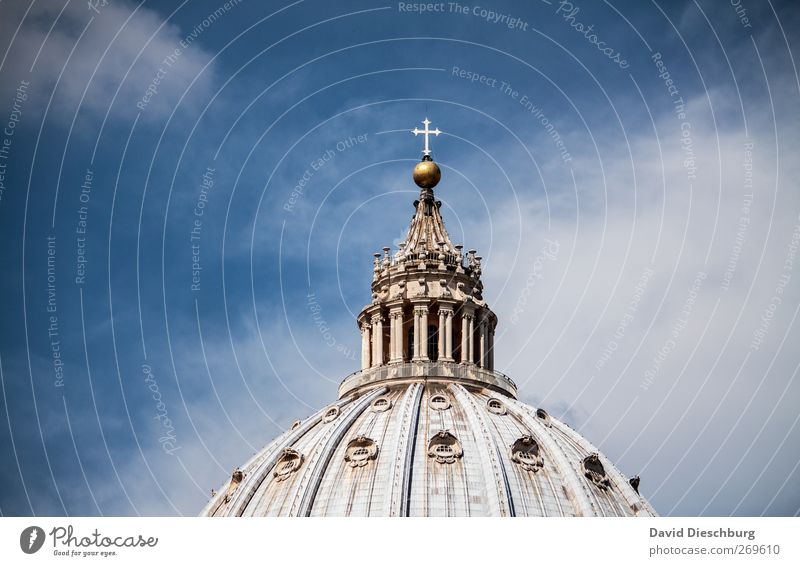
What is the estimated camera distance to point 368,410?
120 m

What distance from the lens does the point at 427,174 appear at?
13175 centimetres

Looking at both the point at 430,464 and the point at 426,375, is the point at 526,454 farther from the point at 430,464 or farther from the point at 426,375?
the point at 426,375

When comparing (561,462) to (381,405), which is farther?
(381,405)

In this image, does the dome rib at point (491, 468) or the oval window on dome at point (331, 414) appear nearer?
the dome rib at point (491, 468)

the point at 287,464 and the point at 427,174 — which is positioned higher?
the point at 427,174

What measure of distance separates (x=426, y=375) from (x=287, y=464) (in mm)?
11541

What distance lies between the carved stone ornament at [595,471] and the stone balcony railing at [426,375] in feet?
34.2

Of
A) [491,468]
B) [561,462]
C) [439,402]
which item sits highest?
[439,402]

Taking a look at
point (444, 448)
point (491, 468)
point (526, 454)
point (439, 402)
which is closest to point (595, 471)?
point (526, 454)

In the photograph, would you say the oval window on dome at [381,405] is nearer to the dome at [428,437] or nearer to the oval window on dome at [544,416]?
the dome at [428,437]

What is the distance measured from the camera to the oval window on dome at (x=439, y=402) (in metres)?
118
